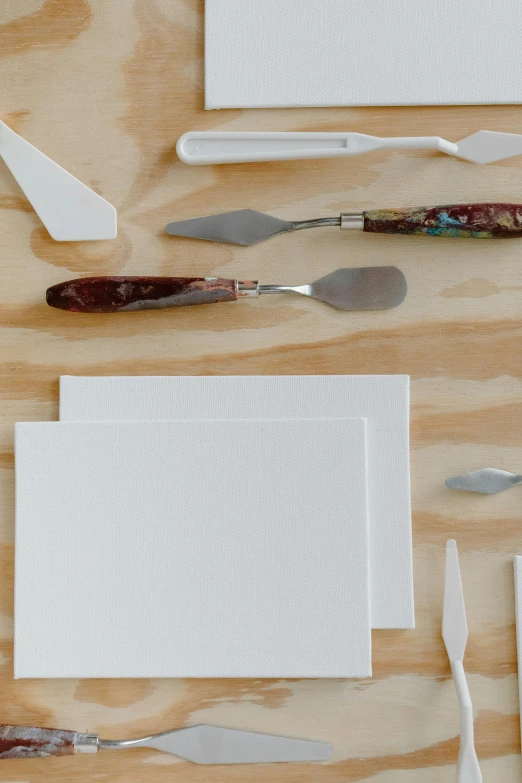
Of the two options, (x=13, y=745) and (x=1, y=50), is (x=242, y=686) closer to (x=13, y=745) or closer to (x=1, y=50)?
(x=13, y=745)

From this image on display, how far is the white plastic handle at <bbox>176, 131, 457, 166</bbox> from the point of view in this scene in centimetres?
54

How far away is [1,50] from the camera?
56 centimetres

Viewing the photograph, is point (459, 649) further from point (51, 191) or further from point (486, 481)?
point (51, 191)

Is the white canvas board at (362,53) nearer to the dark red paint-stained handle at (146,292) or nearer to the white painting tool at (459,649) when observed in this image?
the dark red paint-stained handle at (146,292)

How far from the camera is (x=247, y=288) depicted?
1.76 feet

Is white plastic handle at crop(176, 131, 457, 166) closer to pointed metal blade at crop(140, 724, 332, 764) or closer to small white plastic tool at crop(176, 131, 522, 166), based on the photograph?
small white plastic tool at crop(176, 131, 522, 166)

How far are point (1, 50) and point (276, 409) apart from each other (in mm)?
342

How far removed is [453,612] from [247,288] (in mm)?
274

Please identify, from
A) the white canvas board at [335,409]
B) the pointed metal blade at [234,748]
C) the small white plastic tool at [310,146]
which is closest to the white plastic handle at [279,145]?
the small white plastic tool at [310,146]

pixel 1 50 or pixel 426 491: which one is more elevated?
pixel 1 50

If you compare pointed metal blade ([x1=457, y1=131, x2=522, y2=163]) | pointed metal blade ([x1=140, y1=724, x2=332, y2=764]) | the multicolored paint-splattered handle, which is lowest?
pointed metal blade ([x1=140, y1=724, x2=332, y2=764])

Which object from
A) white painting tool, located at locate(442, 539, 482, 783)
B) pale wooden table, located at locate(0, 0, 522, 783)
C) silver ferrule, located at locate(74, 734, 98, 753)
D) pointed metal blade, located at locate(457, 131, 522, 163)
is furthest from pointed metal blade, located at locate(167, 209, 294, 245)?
silver ferrule, located at locate(74, 734, 98, 753)

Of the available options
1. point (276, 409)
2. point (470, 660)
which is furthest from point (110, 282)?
point (470, 660)

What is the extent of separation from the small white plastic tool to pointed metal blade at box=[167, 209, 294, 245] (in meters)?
0.04
